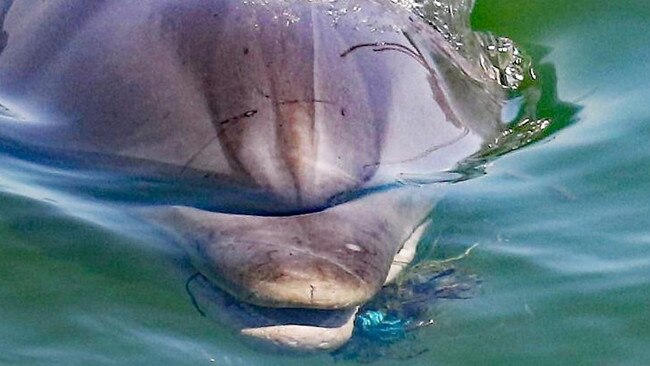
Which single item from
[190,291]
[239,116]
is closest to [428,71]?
[239,116]

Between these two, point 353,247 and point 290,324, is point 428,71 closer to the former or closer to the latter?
point 353,247

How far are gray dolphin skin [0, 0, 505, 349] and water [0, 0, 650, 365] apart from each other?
127mm

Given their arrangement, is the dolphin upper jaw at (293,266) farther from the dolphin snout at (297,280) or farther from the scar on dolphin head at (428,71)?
the scar on dolphin head at (428,71)

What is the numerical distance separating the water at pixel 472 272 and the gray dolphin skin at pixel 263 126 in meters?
0.13

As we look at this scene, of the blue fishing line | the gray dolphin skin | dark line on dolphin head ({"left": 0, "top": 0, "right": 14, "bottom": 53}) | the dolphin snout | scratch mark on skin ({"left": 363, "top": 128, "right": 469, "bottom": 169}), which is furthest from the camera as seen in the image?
dark line on dolphin head ({"left": 0, "top": 0, "right": 14, "bottom": 53})

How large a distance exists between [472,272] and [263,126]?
78 centimetres

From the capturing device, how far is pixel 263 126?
3.85 metres

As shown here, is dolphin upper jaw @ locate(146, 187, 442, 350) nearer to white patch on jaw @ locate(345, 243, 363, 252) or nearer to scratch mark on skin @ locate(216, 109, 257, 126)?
white patch on jaw @ locate(345, 243, 363, 252)

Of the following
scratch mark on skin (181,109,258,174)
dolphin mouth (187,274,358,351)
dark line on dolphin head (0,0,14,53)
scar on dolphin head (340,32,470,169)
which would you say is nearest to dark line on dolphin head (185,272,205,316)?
dolphin mouth (187,274,358,351)

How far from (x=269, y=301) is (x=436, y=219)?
1.07 metres

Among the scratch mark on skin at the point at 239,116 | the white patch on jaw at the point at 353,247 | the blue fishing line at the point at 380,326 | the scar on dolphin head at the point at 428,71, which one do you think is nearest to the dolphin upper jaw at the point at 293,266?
the white patch on jaw at the point at 353,247

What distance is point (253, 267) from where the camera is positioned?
335 cm

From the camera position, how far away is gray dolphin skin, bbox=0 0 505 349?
135 inches

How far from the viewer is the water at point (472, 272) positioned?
361 centimetres
